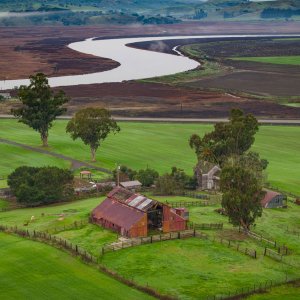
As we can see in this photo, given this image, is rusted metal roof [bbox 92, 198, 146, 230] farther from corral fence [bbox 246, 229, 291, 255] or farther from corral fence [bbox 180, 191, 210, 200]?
corral fence [bbox 180, 191, 210, 200]

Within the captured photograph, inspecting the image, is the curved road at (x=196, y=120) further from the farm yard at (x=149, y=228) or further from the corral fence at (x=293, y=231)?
the corral fence at (x=293, y=231)

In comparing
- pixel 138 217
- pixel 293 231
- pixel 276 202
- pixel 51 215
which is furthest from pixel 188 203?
pixel 51 215

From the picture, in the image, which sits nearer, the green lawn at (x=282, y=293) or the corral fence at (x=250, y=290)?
the corral fence at (x=250, y=290)

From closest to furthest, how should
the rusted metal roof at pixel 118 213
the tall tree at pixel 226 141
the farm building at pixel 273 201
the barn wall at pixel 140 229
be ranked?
1. the barn wall at pixel 140 229
2. the rusted metal roof at pixel 118 213
3. the farm building at pixel 273 201
4. the tall tree at pixel 226 141

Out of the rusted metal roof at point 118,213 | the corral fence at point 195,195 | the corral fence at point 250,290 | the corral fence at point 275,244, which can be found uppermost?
the rusted metal roof at point 118,213

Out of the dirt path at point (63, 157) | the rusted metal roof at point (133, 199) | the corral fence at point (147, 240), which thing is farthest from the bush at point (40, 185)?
the corral fence at point (147, 240)

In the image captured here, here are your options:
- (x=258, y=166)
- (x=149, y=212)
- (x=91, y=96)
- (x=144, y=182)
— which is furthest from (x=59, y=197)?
(x=91, y=96)

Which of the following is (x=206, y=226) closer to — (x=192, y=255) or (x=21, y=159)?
(x=192, y=255)
